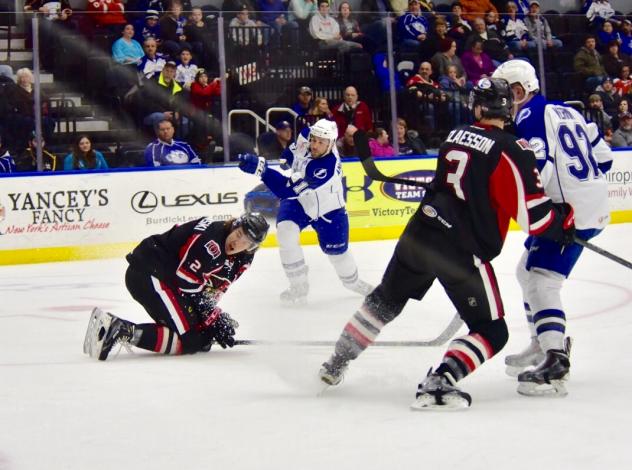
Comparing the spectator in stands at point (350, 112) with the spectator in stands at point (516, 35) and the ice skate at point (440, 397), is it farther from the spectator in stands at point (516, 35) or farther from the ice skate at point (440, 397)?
the ice skate at point (440, 397)

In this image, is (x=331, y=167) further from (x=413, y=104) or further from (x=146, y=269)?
(x=413, y=104)

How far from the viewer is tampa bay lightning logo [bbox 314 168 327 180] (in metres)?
6.29

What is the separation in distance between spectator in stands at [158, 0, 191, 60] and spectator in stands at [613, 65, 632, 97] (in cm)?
431

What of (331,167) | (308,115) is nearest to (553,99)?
(308,115)

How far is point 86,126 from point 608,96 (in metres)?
5.06

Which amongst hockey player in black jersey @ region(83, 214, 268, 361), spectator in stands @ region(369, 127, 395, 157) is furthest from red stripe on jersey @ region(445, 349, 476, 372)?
spectator in stands @ region(369, 127, 395, 157)

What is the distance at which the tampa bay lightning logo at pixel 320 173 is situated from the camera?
6.29 metres

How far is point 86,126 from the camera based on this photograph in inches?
336

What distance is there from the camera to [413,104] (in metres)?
9.70

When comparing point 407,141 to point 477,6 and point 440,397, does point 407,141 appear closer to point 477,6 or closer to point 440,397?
point 477,6

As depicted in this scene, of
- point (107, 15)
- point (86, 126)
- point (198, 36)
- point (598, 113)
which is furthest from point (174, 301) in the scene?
point (598, 113)

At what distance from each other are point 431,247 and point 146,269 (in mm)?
1508

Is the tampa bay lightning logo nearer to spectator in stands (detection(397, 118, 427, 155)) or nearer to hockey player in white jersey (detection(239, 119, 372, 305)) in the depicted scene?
hockey player in white jersey (detection(239, 119, 372, 305))

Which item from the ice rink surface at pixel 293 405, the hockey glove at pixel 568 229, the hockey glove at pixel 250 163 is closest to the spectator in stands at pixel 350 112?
the ice rink surface at pixel 293 405
